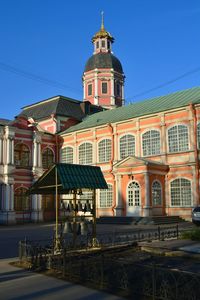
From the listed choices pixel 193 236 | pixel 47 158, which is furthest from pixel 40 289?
pixel 47 158

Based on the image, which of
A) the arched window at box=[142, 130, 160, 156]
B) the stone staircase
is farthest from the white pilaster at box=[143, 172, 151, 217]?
the arched window at box=[142, 130, 160, 156]

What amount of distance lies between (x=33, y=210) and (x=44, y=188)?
22.9m

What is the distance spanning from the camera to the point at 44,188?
1461 centimetres

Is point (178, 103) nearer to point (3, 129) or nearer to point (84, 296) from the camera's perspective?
point (3, 129)

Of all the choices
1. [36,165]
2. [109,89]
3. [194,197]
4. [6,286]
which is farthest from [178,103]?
[6,286]

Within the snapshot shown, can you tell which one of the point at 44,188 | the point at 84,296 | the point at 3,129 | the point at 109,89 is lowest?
the point at 84,296

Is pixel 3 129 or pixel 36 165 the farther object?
pixel 36 165

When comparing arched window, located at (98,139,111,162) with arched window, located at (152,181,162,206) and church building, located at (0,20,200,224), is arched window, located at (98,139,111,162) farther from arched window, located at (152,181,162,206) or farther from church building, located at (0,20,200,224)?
arched window, located at (152,181,162,206)

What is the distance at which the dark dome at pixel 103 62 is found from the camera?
2089 inches

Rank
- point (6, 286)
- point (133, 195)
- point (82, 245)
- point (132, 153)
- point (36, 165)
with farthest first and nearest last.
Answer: point (36, 165)
point (132, 153)
point (133, 195)
point (82, 245)
point (6, 286)

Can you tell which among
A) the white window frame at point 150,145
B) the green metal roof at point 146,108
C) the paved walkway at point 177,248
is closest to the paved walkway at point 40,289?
the paved walkway at point 177,248

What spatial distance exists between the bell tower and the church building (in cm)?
635

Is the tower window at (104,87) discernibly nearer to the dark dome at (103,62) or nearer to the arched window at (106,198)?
the dark dome at (103,62)

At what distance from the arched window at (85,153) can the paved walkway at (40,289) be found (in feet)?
93.4
